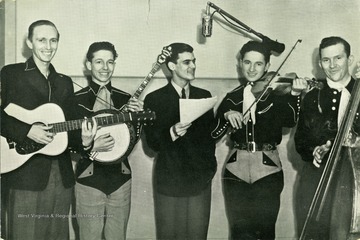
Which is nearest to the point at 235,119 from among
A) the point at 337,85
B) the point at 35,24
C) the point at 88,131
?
the point at 337,85

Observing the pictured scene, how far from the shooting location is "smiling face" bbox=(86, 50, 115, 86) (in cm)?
320

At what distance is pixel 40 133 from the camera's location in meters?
3.14

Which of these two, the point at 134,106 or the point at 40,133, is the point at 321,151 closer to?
the point at 134,106

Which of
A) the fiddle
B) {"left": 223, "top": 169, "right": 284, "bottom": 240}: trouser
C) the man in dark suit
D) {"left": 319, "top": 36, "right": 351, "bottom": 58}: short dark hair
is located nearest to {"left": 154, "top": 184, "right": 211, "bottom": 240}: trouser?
the man in dark suit

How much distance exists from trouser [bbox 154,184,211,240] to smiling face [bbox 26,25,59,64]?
1123 mm

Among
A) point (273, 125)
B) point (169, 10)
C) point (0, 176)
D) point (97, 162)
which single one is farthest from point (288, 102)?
point (0, 176)

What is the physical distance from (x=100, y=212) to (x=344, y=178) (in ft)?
5.06

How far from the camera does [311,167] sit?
3312 mm

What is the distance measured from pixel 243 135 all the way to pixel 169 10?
0.93 meters

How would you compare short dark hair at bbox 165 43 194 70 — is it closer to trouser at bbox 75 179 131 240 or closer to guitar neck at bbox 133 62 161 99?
guitar neck at bbox 133 62 161 99

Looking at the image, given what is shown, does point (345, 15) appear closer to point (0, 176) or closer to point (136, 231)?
point (136, 231)

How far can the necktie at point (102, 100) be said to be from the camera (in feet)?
10.5

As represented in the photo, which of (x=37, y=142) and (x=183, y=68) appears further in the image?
(x=183, y=68)

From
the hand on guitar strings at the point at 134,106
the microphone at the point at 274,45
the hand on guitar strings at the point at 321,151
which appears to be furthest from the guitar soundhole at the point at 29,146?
the hand on guitar strings at the point at 321,151
